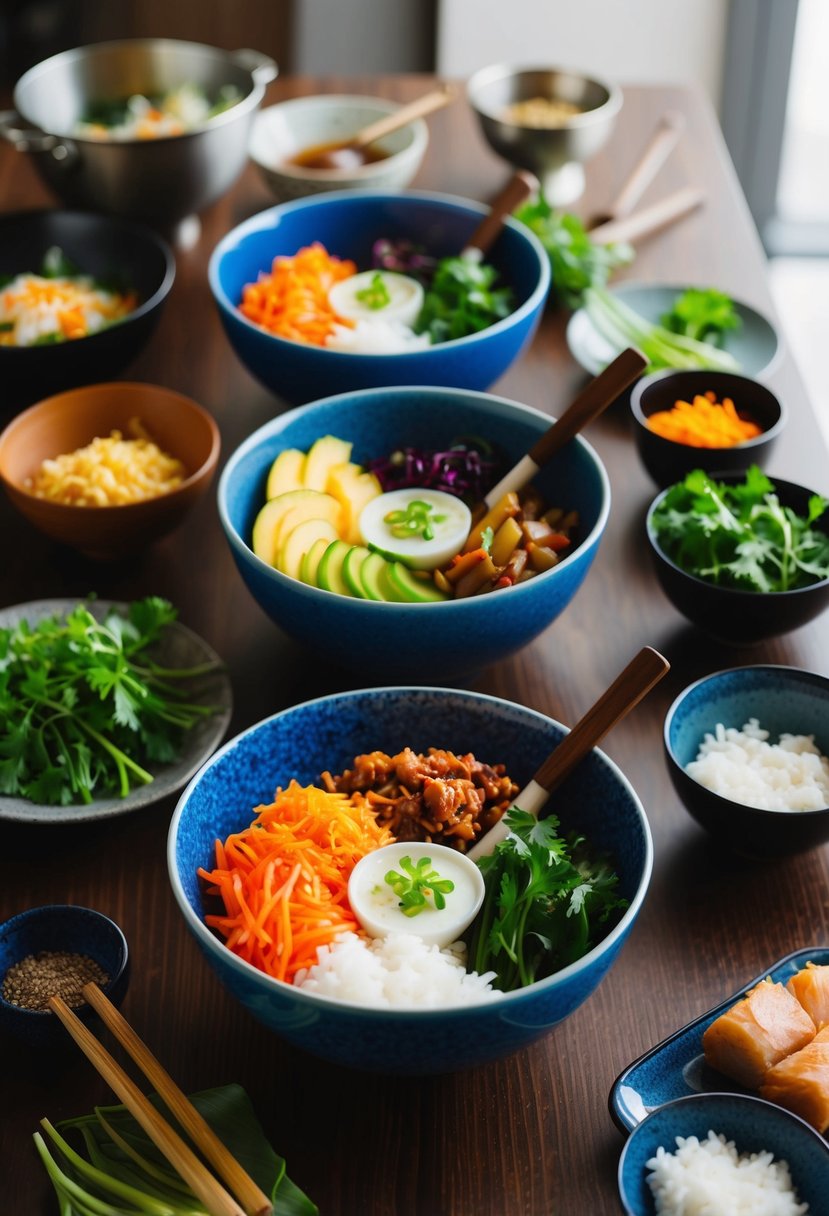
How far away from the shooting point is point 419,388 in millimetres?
1768

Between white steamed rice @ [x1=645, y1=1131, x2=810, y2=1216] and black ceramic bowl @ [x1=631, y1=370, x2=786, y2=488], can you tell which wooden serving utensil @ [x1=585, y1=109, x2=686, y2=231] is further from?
white steamed rice @ [x1=645, y1=1131, x2=810, y2=1216]

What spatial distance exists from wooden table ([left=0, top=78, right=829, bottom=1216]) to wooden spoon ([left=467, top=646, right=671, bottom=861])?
0.18 metres

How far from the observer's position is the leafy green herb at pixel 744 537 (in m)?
1.58

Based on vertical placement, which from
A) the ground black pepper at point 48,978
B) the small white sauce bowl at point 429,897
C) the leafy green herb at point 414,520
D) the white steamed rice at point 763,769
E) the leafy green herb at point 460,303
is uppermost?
the leafy green herb at point 460,303

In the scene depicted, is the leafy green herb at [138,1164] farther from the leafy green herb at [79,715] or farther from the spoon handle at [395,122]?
the spoon handle at [395,122]

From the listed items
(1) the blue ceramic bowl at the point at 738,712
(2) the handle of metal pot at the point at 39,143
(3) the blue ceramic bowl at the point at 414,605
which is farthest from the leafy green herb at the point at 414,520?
(2) the handle of metal pot at the point at 39,143

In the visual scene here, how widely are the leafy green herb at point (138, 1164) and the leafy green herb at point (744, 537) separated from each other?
0.85 m

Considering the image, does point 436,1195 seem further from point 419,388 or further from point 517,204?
point 517,204

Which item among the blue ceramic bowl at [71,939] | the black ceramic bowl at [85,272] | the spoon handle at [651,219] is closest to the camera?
the blue ceramic bowl at [71,939]

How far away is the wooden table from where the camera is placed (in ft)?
3.63

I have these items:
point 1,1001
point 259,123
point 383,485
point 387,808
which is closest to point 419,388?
point 383,485

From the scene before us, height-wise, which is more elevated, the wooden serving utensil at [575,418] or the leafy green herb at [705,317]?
the wooden serving utensil at [575,418]

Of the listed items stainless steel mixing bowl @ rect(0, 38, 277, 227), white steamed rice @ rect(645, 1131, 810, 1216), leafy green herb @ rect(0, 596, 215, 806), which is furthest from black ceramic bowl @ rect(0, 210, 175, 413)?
white steamed rice @ rect(645, 1131, 810, 1216)

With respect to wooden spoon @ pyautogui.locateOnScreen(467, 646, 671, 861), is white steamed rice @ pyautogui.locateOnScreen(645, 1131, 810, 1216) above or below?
below
